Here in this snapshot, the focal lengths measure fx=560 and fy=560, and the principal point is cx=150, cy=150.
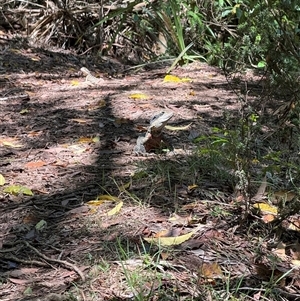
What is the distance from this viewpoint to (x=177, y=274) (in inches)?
66.3

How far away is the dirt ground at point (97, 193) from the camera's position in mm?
1698

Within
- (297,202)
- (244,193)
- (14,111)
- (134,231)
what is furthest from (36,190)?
(14,111)

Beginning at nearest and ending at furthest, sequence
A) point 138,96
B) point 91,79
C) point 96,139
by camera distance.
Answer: point 96,139 < point 138,96 < point 91,79

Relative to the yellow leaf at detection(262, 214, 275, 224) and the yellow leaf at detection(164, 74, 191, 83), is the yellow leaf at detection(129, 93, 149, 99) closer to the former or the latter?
the yellow leaf at detection(164, 74, 191, 83)

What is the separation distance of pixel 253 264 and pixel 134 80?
11.0 feet

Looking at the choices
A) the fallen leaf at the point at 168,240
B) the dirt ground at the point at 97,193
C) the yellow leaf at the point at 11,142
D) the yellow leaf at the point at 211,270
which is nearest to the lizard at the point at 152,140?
the dirt ground at the point at 97,193

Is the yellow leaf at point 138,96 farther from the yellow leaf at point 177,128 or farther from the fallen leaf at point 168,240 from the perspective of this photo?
the fallen leaf at point 168,240

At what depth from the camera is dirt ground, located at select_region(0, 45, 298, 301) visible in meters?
1.70

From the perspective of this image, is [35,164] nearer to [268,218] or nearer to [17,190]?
[17,190]

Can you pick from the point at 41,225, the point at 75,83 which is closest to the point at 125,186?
the point at 41,225

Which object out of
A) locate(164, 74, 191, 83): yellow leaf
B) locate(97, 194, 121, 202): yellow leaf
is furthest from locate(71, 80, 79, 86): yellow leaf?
locate(97, 194, 121, 202): yellow leaf

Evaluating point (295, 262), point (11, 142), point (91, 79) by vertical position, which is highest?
point (295, 262)

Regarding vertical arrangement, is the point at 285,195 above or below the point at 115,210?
above

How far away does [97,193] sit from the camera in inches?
91.0
